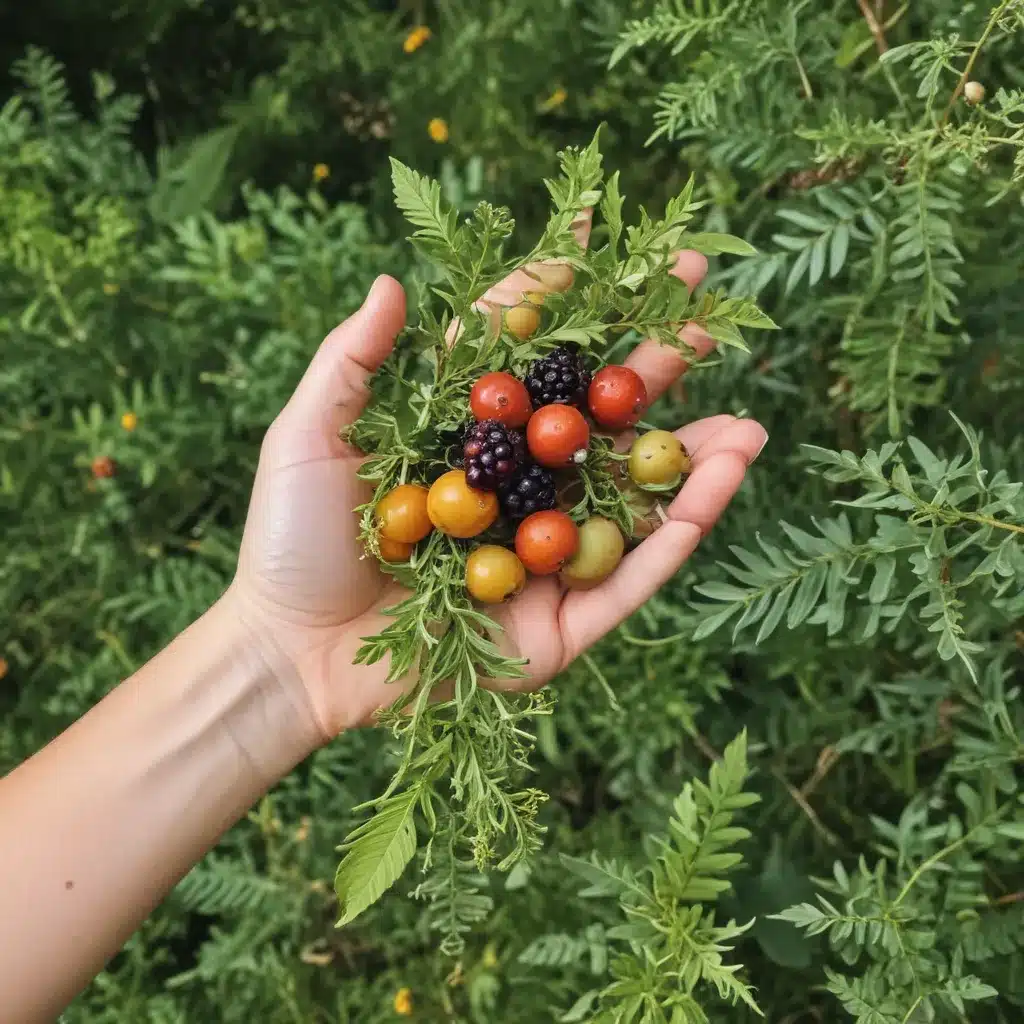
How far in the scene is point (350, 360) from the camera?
1.72 m

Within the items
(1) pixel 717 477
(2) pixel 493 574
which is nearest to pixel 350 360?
(2) pixel 493 574

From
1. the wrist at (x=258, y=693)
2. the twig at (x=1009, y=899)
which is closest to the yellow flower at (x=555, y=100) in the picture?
the wrist at (x=258, y=693)

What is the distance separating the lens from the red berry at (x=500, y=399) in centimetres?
161

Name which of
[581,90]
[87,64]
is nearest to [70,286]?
[87,64]

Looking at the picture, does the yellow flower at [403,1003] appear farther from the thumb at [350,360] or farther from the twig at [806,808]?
the thumb at [350,360]

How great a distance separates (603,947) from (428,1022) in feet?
2.66

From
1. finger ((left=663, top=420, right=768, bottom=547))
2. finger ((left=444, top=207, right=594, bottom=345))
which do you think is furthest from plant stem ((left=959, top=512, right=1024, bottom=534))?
finger ((left=444, top=207, right=594, bottom=345))

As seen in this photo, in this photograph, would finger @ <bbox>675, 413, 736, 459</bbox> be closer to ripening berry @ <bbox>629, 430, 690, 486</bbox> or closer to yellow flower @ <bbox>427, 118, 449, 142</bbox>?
ripening berry @ <bbox>629, 430, 690, 486</bbox>

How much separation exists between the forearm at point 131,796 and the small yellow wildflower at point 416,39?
206cm

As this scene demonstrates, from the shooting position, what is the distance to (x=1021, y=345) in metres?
2.04

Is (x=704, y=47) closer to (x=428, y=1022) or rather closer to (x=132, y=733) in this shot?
(x=132, y=733)

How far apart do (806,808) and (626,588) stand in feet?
3.10

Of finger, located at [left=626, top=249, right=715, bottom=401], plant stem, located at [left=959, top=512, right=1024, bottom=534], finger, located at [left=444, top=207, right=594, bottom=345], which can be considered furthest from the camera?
finger, located at [left=626, top=249, right=715, bottom=401]

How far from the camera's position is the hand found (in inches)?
66.2
